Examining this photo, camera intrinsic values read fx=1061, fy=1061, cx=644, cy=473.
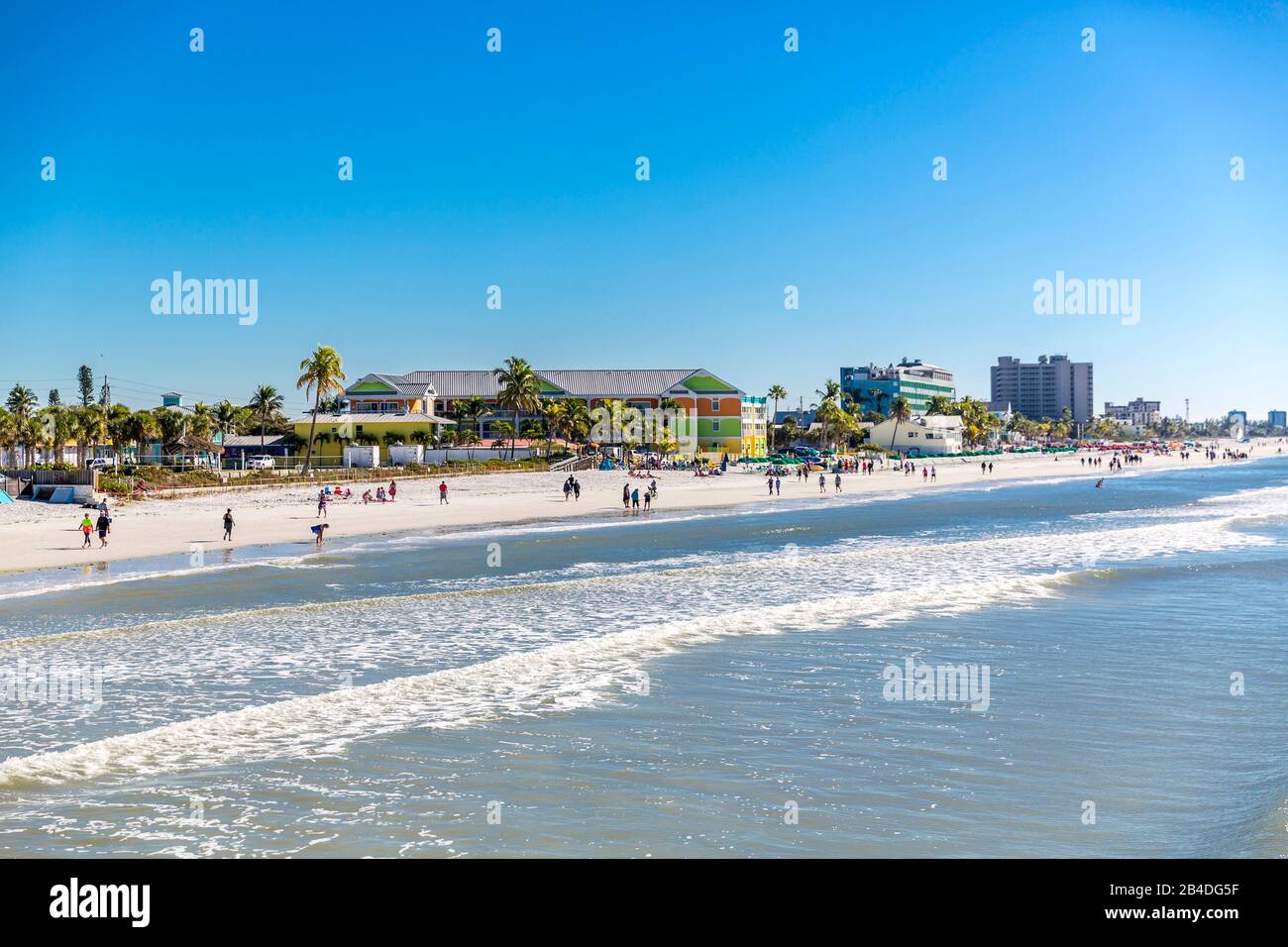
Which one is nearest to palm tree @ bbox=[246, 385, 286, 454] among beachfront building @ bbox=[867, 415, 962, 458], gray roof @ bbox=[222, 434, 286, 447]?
gray roof @ bbox=[222, 434, 286, 447]

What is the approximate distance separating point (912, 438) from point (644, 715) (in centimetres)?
16991

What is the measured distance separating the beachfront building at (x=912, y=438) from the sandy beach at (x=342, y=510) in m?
79.1

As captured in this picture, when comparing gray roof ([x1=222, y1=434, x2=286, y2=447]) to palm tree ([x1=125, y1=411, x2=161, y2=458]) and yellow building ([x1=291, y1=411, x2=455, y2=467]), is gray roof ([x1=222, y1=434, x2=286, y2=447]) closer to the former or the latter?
yellow building ([x1=291, y1=411, x2=455, y2=467])

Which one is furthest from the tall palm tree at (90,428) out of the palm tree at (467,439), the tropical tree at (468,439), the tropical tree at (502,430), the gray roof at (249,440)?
the tropical tree at (502,430)

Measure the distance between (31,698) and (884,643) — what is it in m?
13.5

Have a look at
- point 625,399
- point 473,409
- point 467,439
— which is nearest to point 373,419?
point 467,439

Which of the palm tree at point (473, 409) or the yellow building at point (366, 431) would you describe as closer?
the yellow building at point (366, 431)

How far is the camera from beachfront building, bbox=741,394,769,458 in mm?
131125

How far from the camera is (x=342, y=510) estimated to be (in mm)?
55531

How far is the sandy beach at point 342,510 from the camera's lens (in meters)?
37.7

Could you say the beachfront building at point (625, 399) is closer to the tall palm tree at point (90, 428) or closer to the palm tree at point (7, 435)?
the tall palm tree at point (90, 428)

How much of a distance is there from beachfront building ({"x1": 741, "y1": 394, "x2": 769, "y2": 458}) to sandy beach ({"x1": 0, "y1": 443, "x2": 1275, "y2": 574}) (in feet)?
102

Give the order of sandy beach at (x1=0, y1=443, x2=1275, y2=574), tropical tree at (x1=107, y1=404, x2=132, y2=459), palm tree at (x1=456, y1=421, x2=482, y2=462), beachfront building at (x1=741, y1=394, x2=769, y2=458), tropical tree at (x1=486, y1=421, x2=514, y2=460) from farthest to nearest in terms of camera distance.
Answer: beachfront building at (x1=741, y1=394, x2=769, y2=458), tropical tree at (x1=486, y1=421, x2=514, y2=460), palm tree at (x1=456, y1=421, x2=482, y2=462), tropical tree at (x1=107, y1=404, x2=132, y2=459), sandy beach at (x1=0, y1=443, x2=1275, y2=574)

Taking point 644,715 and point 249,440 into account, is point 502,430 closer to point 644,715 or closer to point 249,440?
point 249,440
